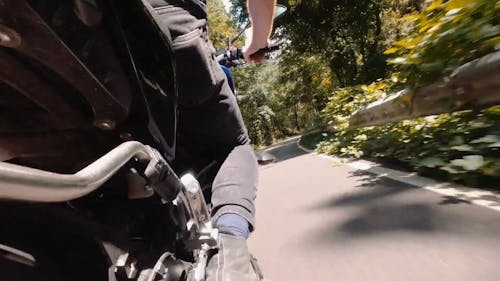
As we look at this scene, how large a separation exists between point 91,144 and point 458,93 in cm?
281

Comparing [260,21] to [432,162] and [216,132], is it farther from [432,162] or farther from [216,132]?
[432,162]

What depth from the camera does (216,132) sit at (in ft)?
4.83

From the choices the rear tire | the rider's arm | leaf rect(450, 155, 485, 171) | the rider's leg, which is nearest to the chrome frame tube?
the rear tire

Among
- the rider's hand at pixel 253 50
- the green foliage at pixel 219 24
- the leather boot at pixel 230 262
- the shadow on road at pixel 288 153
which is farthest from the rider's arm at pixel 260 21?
the green foliage at pixel 219 24

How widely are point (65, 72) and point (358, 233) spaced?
2.09 metres

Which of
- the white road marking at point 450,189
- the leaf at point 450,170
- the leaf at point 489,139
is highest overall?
the leaf at point 489,139

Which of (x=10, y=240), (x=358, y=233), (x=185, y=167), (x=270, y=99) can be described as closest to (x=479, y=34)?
(x=358, y=233)

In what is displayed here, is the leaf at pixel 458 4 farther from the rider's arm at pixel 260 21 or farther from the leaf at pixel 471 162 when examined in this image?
the rider's arm at pixel 260 21

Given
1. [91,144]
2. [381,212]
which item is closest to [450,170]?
[381,212]

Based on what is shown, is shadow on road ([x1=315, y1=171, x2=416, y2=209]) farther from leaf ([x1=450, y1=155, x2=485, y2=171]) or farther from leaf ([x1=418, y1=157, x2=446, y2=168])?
leaf ([x1=450, y1=155, x2=485, y2=171])

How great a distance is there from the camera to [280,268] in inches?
90.5

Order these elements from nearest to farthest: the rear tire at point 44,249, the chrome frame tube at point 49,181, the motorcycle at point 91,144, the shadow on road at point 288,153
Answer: the chrome frame tube at point 49,181
the motorcycle at point 91,144
the rear tire at point 44,249
the shadow on road at point 288,153

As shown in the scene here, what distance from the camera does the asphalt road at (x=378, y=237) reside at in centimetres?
178

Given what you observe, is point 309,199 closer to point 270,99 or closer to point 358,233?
point 358,233
